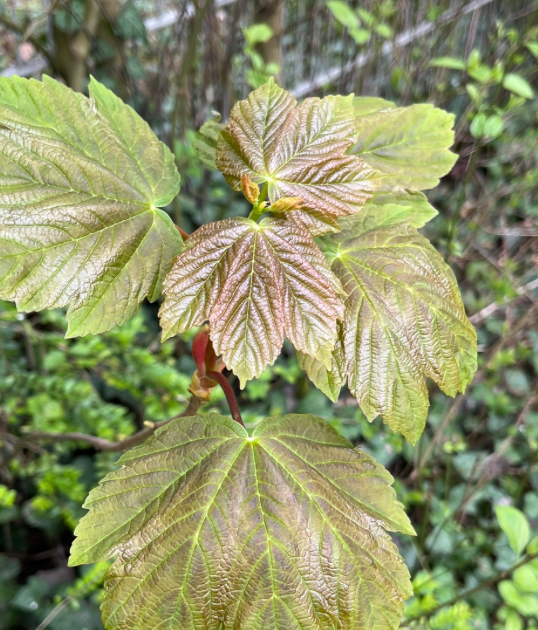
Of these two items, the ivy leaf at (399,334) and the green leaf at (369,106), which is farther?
the green leaf at (369,106)

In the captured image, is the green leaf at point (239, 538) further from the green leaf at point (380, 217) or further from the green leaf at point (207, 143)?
the green leaf at point (207, 143)

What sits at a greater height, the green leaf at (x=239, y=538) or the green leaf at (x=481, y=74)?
the green leaf at (x=481, y=74)

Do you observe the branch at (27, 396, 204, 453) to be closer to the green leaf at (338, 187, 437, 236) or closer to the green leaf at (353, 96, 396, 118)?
the green leaf at (338, 187, 437, 236)

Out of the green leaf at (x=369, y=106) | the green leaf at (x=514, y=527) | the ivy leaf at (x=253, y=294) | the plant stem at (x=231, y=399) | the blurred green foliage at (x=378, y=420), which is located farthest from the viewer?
the blurred green foliage at (x=378, y=420)

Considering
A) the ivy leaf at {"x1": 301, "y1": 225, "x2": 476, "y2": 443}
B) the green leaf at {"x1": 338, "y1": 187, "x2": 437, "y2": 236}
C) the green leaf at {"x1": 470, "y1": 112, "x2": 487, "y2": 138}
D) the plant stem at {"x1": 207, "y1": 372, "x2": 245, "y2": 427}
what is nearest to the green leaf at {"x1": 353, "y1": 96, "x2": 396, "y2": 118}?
the green leaf at {"x1": 338, "y1": 187, "x2": 437, "y2": 236}

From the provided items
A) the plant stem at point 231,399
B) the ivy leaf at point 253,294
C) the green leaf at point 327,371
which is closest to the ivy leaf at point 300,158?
the ivy leaf at point 253,294

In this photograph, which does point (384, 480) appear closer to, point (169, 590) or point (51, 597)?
point (169, 590)

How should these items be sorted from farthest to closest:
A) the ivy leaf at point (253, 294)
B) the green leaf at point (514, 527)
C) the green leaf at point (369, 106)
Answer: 1. the green leaf at point (514, 527)
2. the green leaf at point (369, 106)
3. the ivy leaf at point (253, 294)

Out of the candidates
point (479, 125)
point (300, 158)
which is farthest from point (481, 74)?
point (300, 158)
